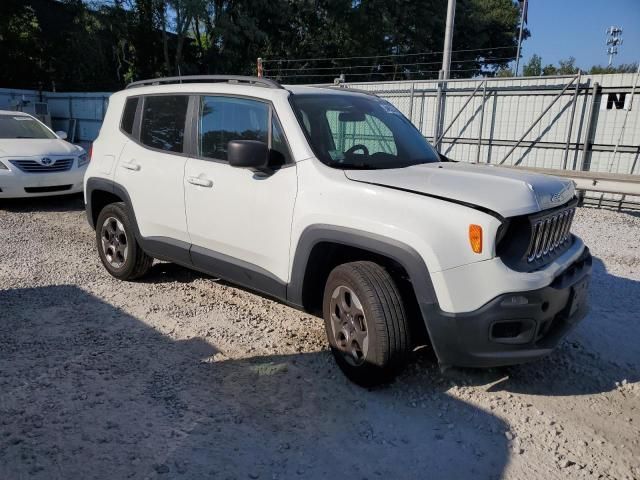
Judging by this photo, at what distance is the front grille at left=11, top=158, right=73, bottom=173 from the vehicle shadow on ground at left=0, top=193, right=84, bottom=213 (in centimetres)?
65

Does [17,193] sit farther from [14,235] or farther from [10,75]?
[10,75]

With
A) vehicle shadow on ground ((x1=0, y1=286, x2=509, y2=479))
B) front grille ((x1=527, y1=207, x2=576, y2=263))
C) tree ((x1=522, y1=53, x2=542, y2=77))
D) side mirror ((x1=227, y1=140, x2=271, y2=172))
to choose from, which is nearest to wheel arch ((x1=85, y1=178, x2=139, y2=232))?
vehicle shadow on ground ((x1=0, y1=286, x2=509, y2=479))

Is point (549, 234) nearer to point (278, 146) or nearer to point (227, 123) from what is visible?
point (278, 146)

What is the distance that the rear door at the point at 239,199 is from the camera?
12.0ft

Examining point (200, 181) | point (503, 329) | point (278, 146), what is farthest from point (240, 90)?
point (503, 329)

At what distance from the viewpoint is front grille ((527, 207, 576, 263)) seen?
3016mm

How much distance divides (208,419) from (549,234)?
7.55ft

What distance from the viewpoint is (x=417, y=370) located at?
11.9 feet

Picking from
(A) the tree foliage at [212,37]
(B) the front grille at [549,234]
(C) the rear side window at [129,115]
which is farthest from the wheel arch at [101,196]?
(A) the tree foliage at [212,37]

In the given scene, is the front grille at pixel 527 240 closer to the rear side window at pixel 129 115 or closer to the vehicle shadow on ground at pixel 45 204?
the rear side window at pixel 129 115

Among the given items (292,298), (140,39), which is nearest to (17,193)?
(292,298)

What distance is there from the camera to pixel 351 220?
126 inches

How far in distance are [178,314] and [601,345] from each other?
3.39 metres

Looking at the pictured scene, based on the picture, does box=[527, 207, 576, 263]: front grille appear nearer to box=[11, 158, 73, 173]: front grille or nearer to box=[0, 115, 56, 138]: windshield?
box=[11, 158, 73, 173]: front grille
